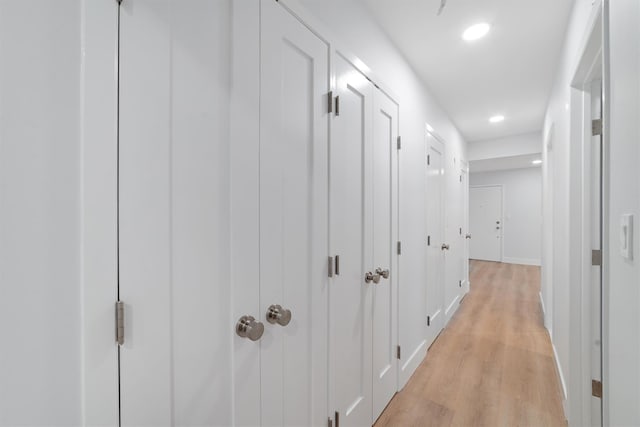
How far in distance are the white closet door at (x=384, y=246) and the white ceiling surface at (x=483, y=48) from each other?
0.51m

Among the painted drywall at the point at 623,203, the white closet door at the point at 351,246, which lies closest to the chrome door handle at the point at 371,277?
the white closet door at the point at 351,246

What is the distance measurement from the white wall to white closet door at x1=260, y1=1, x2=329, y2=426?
7.30 meters

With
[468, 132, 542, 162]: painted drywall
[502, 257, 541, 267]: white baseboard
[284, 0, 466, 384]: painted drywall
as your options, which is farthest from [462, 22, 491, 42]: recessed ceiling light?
[502, 257, 541, 267]: white baseboard

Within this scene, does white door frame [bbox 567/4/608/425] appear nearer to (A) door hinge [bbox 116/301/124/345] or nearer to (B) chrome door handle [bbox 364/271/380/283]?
(B) chrome door handle [bbox 364/271/380/283]

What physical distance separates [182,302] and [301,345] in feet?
1.98

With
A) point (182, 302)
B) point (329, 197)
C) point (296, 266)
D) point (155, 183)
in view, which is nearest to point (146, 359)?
point (182, 302)

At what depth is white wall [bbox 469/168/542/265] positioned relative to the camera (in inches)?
265

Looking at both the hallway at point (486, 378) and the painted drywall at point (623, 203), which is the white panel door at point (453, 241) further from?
the painted drywall at point (623, 203)

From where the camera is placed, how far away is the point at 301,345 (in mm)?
1198

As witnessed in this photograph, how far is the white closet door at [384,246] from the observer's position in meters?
1.81

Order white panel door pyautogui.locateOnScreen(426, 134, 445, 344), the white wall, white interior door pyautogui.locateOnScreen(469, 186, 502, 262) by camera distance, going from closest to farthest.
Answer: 1. white panel door pyautogui.locateOnScreen(426, 134, 445, 344)
2. the white wall
3. white interior door pyautogui.locateOnScreen(469, 186, 502, 262)

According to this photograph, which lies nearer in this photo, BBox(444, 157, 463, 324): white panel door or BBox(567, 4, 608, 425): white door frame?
BBox(567, 4, 608, 425): white door frame

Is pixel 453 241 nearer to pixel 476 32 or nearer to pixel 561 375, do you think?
pixel 561 375

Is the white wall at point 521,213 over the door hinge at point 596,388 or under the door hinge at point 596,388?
over
